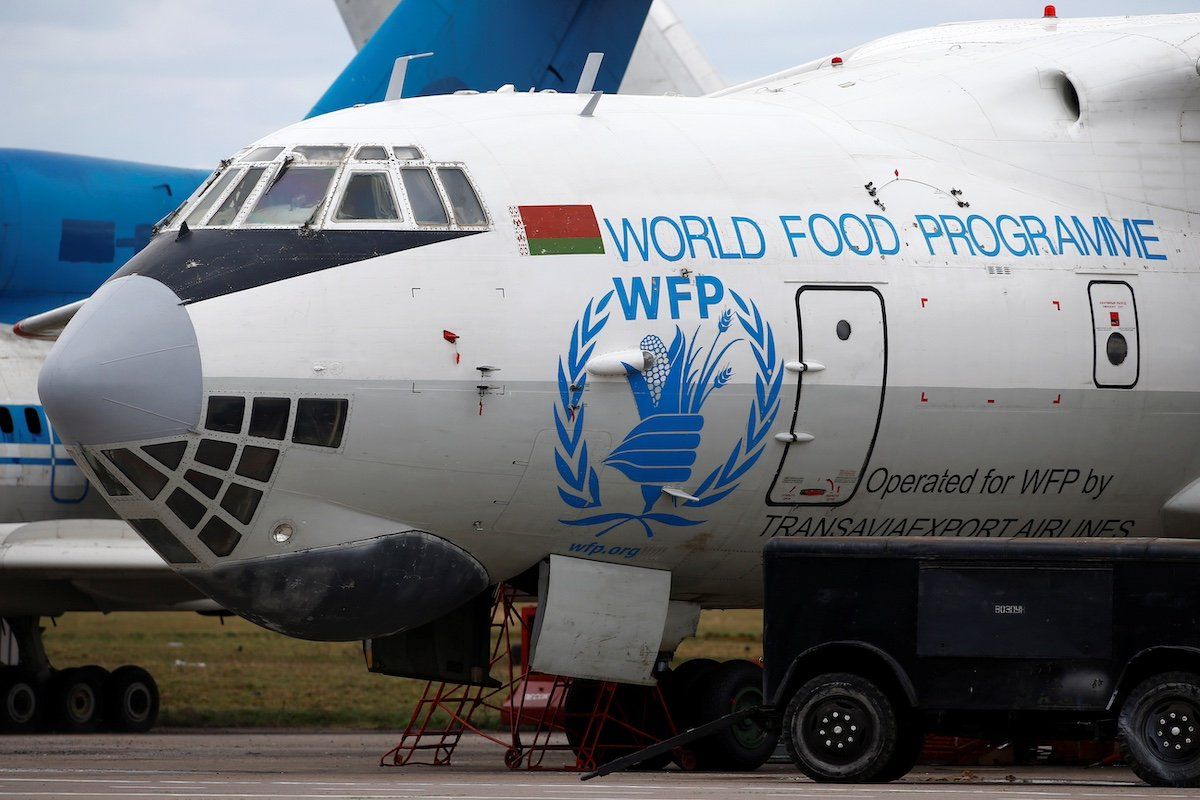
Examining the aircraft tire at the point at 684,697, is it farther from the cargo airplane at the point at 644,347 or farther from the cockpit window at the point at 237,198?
the cockpit window at the point at 237,198

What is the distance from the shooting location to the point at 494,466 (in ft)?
45.9

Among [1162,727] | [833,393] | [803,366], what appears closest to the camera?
[1162,727]

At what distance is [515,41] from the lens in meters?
23.2

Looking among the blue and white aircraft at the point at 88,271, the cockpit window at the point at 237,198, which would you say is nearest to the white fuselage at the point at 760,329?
the cockpit window at the point at 237,198

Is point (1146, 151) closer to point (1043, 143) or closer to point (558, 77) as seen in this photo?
point (1043, 143)

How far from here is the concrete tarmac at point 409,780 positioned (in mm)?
11867

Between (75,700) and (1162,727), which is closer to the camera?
(1162,727)

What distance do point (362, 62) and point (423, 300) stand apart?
35.2 ft

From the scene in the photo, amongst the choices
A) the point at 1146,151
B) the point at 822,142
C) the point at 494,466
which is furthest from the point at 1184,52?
the point at 494,466

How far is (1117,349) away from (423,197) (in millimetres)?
5648

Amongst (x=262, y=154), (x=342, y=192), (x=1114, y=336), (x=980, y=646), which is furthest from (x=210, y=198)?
(x=1114, y=336)

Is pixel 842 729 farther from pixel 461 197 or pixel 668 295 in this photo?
pixel 461 197

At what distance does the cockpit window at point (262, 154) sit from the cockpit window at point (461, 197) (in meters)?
1.24

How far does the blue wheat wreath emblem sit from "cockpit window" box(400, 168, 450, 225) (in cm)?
127
